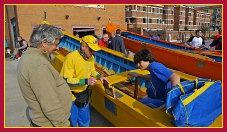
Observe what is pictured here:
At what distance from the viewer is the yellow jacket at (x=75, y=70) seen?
2.41 m

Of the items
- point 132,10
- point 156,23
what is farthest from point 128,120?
point 156,23

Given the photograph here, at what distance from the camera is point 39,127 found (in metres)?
1.79

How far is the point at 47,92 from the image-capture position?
1.59 meters

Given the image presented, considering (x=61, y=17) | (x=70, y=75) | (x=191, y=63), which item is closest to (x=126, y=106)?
(x=70, y=75)

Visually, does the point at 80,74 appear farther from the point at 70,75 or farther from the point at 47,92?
the point at 47,92

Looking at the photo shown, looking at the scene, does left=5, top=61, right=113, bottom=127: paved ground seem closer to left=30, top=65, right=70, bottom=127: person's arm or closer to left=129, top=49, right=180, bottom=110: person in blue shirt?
left=129, top=49, right=180, bottom=110: person in blue shirt

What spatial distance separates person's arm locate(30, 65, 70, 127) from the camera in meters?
1.55

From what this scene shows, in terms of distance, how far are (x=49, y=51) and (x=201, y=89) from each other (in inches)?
67.1

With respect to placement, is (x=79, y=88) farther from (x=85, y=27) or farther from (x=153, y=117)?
(x=85, y=27)

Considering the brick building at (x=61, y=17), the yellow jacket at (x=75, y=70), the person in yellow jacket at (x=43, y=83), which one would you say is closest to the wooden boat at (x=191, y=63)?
the yellow jacket at (x=75, y=70)

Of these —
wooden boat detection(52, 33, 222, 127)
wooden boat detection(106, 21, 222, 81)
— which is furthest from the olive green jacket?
wooden boat detection(106, 21, 222, 81)

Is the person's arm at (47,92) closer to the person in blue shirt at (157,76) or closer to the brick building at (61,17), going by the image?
the person in blue shirt at (157,76)

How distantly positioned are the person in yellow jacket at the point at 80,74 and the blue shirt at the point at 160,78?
32.4 inches

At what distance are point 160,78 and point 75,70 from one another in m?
1.18
